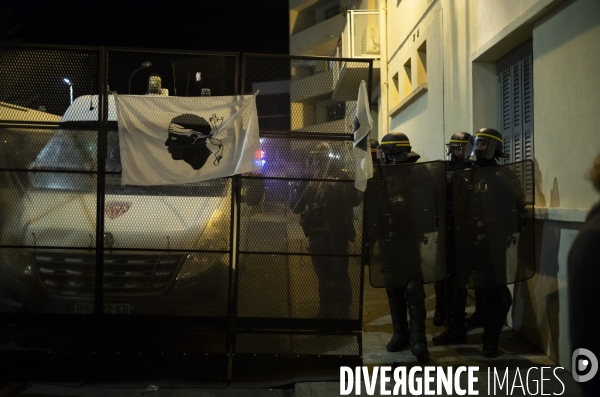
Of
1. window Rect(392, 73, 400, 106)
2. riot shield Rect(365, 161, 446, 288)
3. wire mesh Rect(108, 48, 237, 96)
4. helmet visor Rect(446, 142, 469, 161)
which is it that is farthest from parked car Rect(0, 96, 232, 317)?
window Rect(392, 73, 400, 106)

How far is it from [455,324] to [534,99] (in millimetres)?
2532

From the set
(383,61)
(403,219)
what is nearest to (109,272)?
(403,219)

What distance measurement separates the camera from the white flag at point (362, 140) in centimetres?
479

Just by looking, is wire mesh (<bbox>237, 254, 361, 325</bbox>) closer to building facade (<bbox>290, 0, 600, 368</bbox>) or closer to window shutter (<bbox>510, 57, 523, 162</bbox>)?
building facade (<bbox>290, 0, 600, 368</bbox>)

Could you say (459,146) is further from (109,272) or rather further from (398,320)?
(109,272)

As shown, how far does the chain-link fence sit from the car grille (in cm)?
1

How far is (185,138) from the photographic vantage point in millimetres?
4988

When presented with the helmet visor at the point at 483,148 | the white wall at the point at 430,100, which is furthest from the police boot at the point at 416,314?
the white wall at the point at 430,100

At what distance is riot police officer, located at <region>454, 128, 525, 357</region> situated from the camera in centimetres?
543

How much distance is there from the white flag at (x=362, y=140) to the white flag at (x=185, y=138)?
34.7 inches

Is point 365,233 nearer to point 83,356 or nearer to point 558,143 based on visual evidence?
point 558,143

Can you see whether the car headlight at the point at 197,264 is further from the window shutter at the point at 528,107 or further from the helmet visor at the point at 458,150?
the window shutter at the point at 528,107

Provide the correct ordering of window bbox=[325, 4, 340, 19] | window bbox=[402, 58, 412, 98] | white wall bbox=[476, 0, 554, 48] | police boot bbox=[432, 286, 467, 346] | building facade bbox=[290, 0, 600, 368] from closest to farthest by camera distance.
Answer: building facade bbox=[290, 0, 600, 368] < police boot bbox=[432, 286, 467, 346] < white wall bbox=[476, 0, 554, 48] < window bbox=[402, 58, 412, 98] < window bbox=[325, 4, 340, 19]

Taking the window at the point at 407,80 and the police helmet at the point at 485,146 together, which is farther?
the window at the point at 407,80
